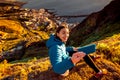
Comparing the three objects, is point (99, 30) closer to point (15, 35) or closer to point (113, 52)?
point (113, 52)

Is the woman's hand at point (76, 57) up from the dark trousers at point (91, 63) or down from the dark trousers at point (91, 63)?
up

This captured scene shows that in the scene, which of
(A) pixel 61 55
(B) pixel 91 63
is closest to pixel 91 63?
(B) pixel 91 63

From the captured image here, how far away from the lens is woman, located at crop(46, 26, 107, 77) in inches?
372

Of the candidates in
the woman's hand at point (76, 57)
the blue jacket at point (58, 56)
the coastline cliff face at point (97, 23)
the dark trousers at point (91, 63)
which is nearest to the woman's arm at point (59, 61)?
the blue jacket at point (58, 56)

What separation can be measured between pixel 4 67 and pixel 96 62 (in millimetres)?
3771

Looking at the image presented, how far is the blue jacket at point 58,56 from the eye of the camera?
946 cm

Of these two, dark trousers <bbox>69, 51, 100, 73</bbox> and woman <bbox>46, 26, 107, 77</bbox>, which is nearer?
woman <bbox>46, 26, 107, 77</bbox>

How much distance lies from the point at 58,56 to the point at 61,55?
17 centimetres

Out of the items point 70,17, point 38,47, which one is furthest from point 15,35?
point 70,17

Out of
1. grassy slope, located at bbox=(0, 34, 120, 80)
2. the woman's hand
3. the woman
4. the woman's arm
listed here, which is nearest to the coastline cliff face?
grassy slope, located at bbox=(0, 34, 120, 80)

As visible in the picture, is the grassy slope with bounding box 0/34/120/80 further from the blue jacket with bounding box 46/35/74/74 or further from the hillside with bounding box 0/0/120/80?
the blue jacket with bounding box 46/35/74/74

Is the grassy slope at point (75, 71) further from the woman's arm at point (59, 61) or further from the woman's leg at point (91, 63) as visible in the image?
the woman's arm at point (59, 61)

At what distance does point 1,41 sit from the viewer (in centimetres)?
6819

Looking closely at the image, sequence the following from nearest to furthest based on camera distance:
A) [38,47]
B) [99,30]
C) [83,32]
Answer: [99,30]
[83,32]
[38,47]
